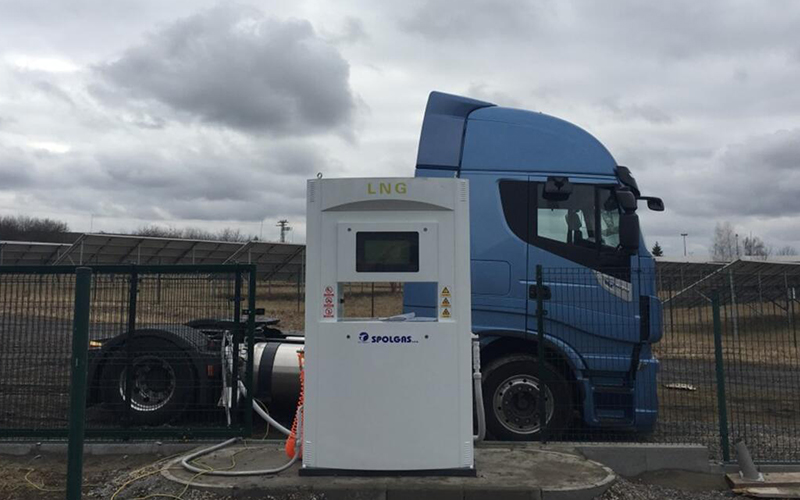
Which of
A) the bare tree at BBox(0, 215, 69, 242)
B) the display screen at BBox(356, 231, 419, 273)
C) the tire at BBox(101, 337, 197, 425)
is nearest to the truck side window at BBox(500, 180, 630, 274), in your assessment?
the display screen at BBox(356, 231, 419, 273)

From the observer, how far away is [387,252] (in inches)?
216

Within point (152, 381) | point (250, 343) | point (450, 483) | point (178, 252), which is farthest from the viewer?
point (178, 252)

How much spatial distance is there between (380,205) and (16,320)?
4.60 m

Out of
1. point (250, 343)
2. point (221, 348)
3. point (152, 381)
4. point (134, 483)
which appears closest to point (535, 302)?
point (250, 343)

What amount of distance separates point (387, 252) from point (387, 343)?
777 millimetres

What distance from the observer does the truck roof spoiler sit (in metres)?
7.50

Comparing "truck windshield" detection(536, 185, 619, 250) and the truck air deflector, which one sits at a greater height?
the truck air deflector

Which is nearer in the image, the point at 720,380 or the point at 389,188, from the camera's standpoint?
the point at 389,188

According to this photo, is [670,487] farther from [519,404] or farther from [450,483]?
[450,483]

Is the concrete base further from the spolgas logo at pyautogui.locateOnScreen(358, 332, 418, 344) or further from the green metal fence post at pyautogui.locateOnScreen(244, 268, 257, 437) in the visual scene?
the spolgas logo at pyautogui.locateOnScreen(358, 332, 418, 344)

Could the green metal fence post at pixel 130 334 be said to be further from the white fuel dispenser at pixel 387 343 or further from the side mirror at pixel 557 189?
the side mirror at pixel 557 189

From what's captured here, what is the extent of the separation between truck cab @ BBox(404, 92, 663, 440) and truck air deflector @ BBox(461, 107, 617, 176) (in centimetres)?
2

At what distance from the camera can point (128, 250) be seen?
84.6 feet

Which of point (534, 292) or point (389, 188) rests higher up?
point (389, 188)
